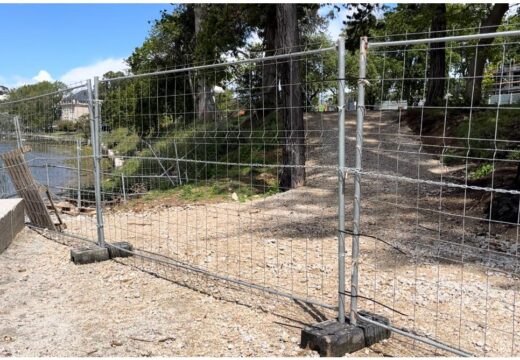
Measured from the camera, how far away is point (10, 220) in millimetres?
7406

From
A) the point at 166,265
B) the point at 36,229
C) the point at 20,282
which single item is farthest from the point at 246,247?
the point at 36,229

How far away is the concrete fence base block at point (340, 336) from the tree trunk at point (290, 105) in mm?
7290

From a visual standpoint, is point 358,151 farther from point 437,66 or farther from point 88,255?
point 437,66

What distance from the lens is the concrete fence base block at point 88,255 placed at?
6324 mm

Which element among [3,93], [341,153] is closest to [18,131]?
[3,93]

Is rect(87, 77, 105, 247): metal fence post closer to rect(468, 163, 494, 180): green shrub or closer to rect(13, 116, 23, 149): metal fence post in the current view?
rect(13, 116, 23, 149): metal fence post

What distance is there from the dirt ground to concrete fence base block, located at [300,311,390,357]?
78mm

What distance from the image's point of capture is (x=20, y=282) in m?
5.70

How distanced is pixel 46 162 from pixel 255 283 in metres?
6.03

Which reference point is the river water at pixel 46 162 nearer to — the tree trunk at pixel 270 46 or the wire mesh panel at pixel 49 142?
the wire mesh panel at pixel 49 142

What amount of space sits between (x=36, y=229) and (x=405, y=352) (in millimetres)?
6696

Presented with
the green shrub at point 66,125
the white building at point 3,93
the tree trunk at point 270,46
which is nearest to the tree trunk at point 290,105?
the tree trunk at point 270,46

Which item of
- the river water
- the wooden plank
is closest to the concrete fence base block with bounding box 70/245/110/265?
the wooden plank

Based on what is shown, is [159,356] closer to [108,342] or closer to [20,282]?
[108,342]
